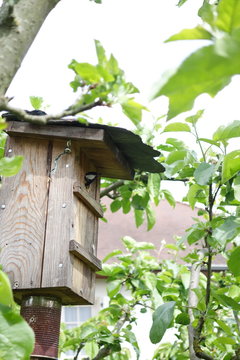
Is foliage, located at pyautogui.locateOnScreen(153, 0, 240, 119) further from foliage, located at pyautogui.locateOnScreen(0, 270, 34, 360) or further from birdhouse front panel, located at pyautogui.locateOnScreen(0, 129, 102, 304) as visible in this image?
birdhouse front panel, located at pyautogui.locateOnScreen(0, 129, 102, 304)

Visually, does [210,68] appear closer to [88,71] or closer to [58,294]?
[88,71]

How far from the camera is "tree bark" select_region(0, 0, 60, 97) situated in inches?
52.0

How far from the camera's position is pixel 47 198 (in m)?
2.67

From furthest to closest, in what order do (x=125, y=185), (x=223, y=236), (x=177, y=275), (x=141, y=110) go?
1. (x=177, y=275)
2. (x=125, y=185)
3. (x=223, y=236)
4. (x=141, y=110)

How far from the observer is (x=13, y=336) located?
3.54 feet

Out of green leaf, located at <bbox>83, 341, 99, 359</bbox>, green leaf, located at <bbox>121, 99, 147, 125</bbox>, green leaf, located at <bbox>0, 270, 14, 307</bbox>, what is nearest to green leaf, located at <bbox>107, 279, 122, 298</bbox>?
green leaf, located at <bbox>83, 341, 99, 359</bbox>

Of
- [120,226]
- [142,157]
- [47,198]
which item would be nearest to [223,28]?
[47,198]

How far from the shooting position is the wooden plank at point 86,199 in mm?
2697

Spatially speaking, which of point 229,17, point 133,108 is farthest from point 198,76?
point 133,108

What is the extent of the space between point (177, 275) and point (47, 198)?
1867mm

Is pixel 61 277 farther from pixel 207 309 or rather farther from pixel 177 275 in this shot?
pixel 177 275

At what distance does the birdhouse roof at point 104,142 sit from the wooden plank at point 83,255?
0.50 m

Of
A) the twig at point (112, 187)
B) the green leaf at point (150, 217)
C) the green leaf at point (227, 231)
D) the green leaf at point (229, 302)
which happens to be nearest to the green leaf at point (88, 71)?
the green leaf at point (227, 231)

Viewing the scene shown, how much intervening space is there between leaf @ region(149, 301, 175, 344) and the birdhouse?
37 centimetres
